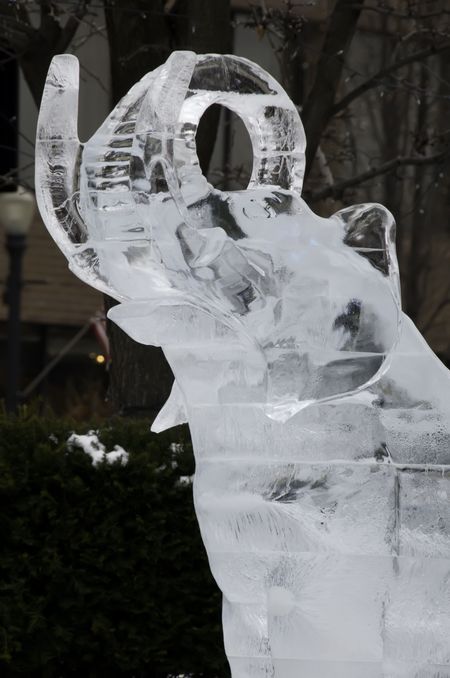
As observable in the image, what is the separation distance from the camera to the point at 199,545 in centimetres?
559

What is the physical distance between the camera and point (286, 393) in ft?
9.56

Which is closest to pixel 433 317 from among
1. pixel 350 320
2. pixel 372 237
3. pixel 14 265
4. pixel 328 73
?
pixel 14 265

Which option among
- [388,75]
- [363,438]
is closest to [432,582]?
[363,438]

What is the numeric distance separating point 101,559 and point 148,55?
2.85 m

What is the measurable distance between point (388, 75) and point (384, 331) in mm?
4375

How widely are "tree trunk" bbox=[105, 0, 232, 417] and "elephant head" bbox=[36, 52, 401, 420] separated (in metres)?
3.75

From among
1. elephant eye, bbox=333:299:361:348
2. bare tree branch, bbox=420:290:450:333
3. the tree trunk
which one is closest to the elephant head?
elephant eye, bbox=333:299:361:348

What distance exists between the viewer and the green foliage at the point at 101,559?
215 inches

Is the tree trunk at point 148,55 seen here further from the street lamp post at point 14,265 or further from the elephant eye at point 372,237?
the street lamp post at point 14,265

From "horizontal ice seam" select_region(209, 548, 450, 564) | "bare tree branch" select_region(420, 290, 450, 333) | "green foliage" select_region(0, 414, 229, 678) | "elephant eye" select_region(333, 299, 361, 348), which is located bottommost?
"green foliage" select_region(0, 414, 229, 678)

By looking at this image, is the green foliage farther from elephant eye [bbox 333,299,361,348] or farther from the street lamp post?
the street lamp post

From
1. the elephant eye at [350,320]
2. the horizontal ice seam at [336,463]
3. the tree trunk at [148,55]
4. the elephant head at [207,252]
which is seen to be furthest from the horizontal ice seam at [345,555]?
the tree trunk at [148,55]

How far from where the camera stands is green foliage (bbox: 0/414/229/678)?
17.9 feet

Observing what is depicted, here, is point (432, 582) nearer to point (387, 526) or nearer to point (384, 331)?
point (387, 526)
